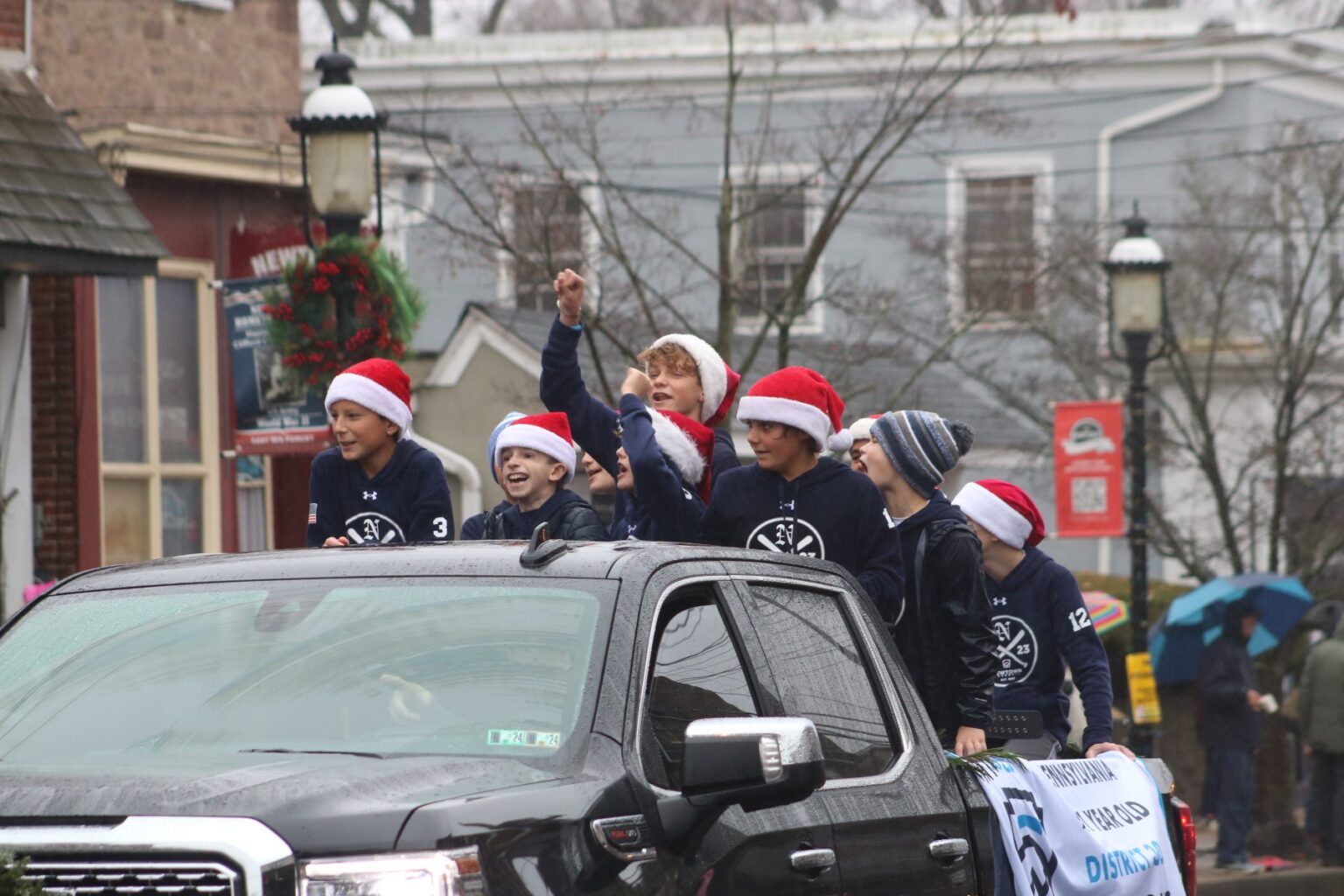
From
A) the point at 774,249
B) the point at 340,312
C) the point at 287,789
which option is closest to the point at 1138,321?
the point at 340,312

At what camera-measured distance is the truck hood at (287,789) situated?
374 cm

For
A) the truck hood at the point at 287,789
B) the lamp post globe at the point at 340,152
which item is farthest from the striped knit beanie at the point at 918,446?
the lamp post globe at the point at 340,152

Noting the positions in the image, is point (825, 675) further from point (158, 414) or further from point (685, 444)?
point (158, 414)

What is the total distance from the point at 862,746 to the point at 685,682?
2.43ft

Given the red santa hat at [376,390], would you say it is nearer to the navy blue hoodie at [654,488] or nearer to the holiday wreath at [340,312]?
Result: the navy blue hoodie at [654,488]

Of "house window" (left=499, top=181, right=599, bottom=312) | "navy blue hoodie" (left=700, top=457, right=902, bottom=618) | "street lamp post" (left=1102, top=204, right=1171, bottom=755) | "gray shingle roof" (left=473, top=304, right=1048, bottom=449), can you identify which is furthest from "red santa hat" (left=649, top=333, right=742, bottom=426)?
"street lamp post" (left=1102, top=204, right=1171, bottom=755)

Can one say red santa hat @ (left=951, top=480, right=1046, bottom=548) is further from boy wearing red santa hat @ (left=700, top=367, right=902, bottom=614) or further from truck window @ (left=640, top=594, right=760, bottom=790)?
truck window @ (left=640, top=594, right=760, bottom=790)

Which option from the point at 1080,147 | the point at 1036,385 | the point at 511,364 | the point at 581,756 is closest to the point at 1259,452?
the point at 1036,385

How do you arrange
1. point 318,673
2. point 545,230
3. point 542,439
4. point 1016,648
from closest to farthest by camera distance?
point 318,673, point 542,439, point 1016,648, point 545,230

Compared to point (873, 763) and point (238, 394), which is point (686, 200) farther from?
point (873, 763)

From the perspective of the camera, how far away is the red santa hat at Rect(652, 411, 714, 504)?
21.9ft

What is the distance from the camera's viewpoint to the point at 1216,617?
52.5 ft

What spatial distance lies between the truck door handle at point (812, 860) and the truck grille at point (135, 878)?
1388 mm

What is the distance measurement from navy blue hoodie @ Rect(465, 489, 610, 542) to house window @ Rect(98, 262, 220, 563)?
848 cm
